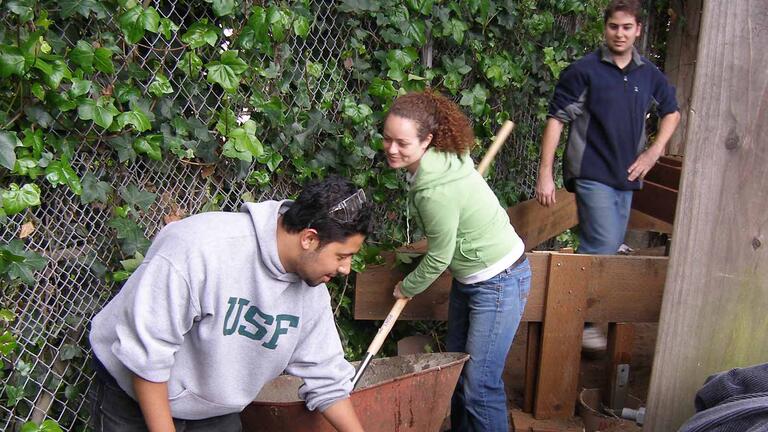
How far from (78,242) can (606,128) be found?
258 centimetres

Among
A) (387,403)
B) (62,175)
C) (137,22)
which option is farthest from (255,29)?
(387,403)

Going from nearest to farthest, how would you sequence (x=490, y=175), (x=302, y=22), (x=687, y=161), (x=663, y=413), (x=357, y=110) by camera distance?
(x=687, y=161)
(x=663, y=413)
(x=302, y=22)
(x=357, y=110)
(x=490, y=175)

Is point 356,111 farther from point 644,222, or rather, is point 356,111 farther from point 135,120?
point 644,222

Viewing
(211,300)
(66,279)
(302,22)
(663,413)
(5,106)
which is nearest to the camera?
(663,413)

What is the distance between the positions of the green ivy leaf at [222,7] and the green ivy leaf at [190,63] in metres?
0.18

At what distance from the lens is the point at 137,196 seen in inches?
118

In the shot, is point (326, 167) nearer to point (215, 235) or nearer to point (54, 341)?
point (54, 341)

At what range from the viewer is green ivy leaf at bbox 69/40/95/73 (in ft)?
8.66

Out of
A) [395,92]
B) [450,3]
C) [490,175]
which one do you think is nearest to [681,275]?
[395,92]

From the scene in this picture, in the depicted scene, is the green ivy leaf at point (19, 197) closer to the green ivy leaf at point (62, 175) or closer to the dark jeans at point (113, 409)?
the green ivy leaf at point (62, 175)

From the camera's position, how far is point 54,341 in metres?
2.93

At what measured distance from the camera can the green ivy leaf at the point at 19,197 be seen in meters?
2.55

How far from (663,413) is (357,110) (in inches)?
89.7

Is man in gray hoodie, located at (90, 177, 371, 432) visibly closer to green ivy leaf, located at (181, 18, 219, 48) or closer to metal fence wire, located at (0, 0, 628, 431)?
metal fence wire, located at (0, 0, 628, 431)
